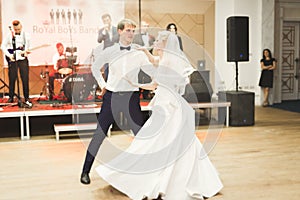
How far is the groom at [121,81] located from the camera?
3342 millimetres

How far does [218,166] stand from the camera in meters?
4.22

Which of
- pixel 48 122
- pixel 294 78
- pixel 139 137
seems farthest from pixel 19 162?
pixel 294 78

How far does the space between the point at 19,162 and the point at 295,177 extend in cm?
296

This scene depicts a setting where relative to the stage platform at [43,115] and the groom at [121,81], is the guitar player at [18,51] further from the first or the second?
the groom at [121,81]

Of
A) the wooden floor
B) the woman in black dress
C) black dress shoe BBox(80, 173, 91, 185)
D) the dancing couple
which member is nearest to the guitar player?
the wooden floor

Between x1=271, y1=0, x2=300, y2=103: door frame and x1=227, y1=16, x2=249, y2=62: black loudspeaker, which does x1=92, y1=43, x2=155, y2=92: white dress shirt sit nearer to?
x1=227, y1=16, x2=249, y2=62: black loudspeaker

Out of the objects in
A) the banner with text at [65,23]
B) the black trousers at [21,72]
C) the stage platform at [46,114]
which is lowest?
the stage platform at [46,114]

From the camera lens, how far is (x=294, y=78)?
10.4 metres

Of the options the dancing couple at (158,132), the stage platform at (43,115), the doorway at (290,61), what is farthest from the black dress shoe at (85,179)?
the doorway at (290,61)

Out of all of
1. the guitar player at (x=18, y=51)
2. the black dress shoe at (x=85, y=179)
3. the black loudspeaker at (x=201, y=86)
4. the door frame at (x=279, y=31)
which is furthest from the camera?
the door frame at (x=279, y=31)

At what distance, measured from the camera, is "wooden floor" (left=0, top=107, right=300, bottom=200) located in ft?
11.1

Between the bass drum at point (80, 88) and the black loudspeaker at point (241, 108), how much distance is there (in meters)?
2.31

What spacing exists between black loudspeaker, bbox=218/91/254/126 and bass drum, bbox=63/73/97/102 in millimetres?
2309

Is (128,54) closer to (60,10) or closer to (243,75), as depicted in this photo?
(60,10)
